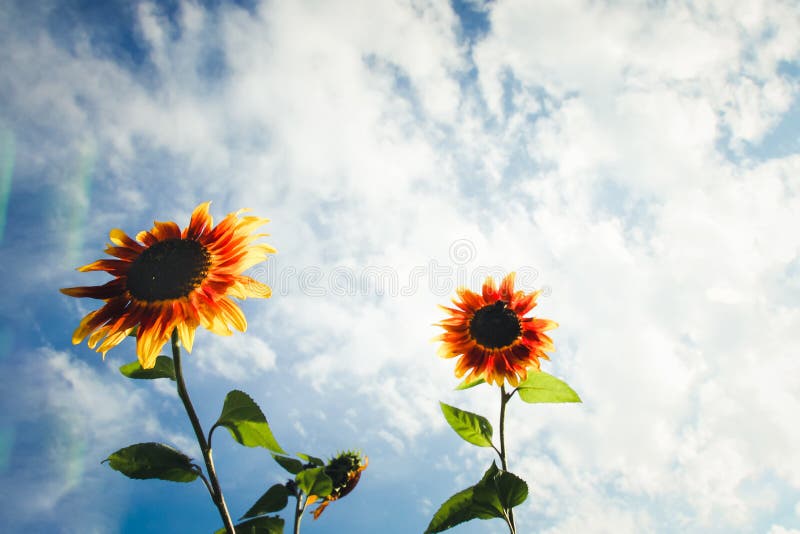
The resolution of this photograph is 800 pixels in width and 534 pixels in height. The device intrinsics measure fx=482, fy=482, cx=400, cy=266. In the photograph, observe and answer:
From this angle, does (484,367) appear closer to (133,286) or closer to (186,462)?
(186,462)

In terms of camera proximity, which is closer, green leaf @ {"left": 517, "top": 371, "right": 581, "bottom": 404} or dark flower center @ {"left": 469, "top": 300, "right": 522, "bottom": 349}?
green leaf @ {"left": 517, "top": 371, "right": 581, "bottom": 404}

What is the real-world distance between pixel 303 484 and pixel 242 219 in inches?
46.2

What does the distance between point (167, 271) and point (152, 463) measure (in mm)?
773

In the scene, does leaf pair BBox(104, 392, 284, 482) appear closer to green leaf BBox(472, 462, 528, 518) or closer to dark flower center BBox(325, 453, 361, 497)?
dark flower center BBox(325, 453, 361, 497)

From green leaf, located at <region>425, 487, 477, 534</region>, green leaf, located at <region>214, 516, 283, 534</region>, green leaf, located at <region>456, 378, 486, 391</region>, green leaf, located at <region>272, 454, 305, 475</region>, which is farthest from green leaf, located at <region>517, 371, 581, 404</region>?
green leaf, located at <region>214, 516, 283, 534</region>

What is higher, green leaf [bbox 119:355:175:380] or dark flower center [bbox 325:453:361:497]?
green leaf [bbox 119:355:175:380]

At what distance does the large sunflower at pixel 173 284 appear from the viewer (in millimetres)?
1858

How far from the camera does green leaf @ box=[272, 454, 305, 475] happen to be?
185cm

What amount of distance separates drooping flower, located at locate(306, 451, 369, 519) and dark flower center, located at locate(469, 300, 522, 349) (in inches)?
43.9

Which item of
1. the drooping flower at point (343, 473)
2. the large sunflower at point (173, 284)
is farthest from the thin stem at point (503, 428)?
the large sunflower at point (173, 284)

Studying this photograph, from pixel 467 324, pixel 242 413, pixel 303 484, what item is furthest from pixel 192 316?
pixel 467 324

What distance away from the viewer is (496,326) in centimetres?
311

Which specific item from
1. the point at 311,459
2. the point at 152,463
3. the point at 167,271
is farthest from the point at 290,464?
the point at 167,271

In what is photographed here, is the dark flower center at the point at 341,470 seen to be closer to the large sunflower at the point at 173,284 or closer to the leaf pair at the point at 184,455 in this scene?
the leaf pair at the point at 184,455
